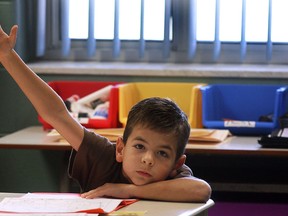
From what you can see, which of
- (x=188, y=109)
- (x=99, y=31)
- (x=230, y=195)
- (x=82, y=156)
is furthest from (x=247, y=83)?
(x=82, y=156)

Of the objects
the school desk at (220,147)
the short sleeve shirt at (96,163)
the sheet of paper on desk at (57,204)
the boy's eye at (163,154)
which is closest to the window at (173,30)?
the school desk at (220,147)

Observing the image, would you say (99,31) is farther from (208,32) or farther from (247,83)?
(247,83)

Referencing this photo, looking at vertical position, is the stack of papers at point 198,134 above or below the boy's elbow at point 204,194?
below

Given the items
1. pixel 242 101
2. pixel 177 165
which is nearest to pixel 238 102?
pixel 242 101

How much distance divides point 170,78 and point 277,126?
2.37 ft

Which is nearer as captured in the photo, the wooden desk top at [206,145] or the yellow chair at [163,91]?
the wooden desk top at [206,145]

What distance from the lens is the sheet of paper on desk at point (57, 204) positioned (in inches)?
66.1

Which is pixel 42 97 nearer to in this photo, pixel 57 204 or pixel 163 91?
pixel 57 204

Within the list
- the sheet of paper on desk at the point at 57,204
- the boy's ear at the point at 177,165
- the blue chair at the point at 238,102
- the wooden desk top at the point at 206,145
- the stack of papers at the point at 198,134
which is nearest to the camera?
the sheet of paper on desk at the point at 57,204

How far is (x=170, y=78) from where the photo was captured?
12.5 feet

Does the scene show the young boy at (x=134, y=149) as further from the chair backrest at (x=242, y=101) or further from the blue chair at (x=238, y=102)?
the chair backrest at (x=242, y=101)

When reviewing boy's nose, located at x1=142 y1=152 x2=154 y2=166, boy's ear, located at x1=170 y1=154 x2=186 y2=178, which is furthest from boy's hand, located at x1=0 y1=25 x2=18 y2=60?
boy's ear, located at x1=170 y1=154 x2=186 y2=178

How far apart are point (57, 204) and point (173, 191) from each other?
0.32 meters

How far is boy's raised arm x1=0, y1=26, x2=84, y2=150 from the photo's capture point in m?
1.86
